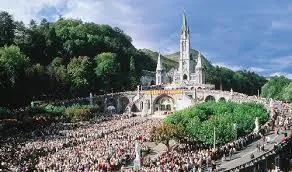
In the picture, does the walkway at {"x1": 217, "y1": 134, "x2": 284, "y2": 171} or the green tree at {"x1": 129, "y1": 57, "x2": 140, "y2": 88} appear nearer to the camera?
the walkway at {"x1": 217, "y1": 134, "x2": 284, "y2": 171}

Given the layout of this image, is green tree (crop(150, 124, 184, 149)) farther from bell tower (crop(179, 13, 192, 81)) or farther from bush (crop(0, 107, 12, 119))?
bell tower (crop(179, 13, 192, 81))

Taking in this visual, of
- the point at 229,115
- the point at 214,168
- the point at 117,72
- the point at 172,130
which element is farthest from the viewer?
the point at 117,72

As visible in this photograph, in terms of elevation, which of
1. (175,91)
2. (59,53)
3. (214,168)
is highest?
(59,53)

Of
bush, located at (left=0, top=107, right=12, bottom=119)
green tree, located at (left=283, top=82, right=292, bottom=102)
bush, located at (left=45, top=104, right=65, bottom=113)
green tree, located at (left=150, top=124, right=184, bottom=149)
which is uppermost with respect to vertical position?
green tree, located at (left=283, top=82, right=292, bottom=102)

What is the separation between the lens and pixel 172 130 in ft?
194

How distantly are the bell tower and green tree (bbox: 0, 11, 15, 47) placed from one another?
41.3 meters

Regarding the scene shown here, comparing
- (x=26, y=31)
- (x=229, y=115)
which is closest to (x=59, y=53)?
(x=26, y=31)

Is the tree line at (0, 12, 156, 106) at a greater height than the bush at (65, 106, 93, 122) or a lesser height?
greater

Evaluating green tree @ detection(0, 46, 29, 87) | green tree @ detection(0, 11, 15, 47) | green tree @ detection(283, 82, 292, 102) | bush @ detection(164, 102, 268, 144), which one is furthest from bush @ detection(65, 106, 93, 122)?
green tree @ detection(283, 82, 292, 102)

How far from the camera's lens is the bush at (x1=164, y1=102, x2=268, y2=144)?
60094 millimetres

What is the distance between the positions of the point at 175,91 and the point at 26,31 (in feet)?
94.7

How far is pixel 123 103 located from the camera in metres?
109

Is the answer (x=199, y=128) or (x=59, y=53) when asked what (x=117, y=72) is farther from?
(x=199, y=128)

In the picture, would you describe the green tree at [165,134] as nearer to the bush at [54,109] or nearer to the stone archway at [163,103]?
the bush at [54,109]
